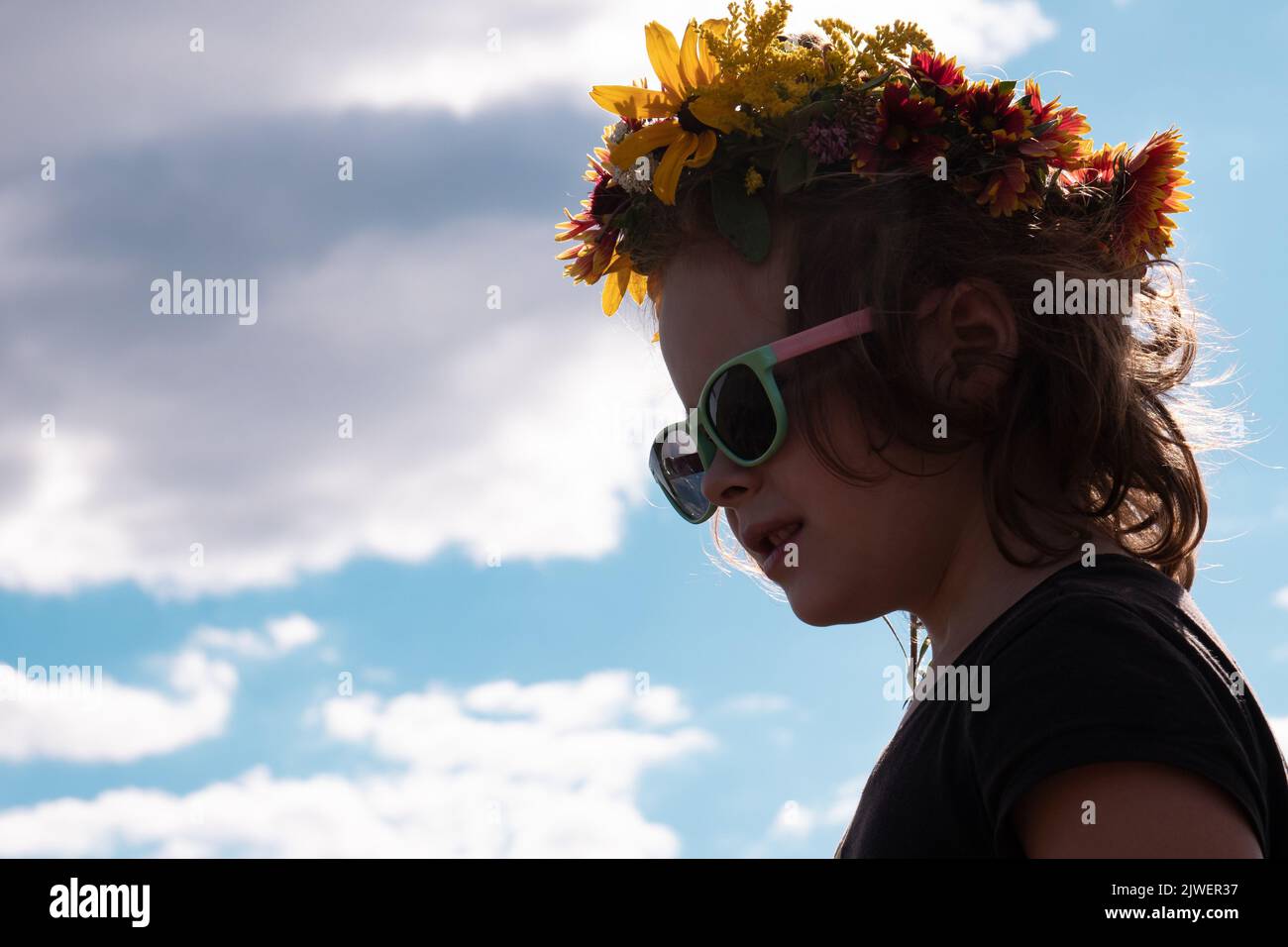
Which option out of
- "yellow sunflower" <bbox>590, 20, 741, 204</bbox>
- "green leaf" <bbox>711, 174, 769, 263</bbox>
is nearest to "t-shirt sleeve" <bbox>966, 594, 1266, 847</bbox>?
"green leaf" <bbox>711, 174, 769, 263</bbox>

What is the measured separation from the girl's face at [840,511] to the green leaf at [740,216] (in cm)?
11

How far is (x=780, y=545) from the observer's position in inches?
109

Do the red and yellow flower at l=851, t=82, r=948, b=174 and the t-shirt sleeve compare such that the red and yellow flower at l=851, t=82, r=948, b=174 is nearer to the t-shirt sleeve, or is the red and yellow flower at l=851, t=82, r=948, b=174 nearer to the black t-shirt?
the black t-shirt

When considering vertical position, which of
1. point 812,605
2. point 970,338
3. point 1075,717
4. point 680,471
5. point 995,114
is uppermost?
point 995,114

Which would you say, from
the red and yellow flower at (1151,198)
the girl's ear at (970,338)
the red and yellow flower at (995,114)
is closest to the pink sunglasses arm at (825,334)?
the girl's ear at (970,338)

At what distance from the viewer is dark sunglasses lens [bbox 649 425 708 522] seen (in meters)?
3.26

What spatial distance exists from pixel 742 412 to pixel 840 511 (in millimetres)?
328

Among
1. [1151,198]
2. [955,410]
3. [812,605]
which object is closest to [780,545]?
[812,605]

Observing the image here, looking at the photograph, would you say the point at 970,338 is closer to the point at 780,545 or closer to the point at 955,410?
the point at 955,410

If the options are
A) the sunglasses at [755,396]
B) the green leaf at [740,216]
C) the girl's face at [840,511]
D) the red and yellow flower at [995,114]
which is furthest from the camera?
the red and yellow flower at [995,114]

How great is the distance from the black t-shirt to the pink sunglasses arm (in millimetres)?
728

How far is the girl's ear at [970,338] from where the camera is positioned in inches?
106

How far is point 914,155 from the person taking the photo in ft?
Answer: 9.86

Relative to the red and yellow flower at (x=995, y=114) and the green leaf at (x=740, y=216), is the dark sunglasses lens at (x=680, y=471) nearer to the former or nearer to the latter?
the green leaf at (x=740, y=216)
